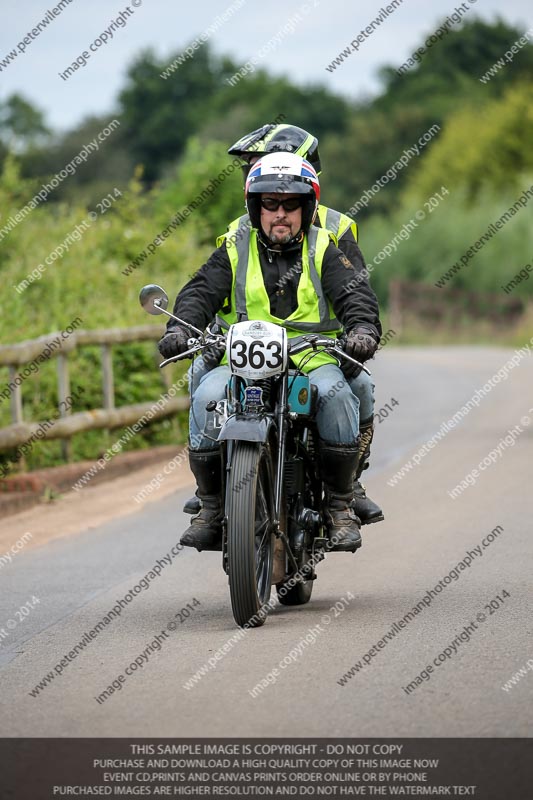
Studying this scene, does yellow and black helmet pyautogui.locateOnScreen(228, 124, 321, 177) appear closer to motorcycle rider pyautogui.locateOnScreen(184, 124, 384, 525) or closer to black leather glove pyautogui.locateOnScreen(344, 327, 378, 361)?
motorcycle rider pyautogui.locateOnScreen(184, 124, 384, 525)

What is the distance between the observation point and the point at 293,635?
6.91 meters

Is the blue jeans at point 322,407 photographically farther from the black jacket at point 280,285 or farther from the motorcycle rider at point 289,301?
the black jacket at point 280,285

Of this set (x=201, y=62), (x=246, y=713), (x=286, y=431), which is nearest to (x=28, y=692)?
(x=246, y=713)

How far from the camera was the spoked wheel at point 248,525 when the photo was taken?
6734 mm

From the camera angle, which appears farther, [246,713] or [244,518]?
[244,518]

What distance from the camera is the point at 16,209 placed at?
21031mm

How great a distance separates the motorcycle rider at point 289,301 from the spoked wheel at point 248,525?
38 centimetres

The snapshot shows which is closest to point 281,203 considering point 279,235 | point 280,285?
point 279,235

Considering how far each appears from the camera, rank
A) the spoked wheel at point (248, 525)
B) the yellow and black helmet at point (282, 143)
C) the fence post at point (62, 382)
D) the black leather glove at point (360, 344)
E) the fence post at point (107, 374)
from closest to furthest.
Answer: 1. the spoked wheel at point (248, 525)
2. the black leather glove at point (360, 344)
3. the yellow and black helmet at point (282, 143)
4. the fence post at point (62, 382)
5. the fence post at point (107, 374)

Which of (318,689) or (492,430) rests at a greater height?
(318,689)

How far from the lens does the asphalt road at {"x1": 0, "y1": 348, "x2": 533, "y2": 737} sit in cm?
544

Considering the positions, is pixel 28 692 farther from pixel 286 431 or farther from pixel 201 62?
pixel 201 62

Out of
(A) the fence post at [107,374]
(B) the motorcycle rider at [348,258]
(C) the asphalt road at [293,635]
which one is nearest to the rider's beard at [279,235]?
(B) the motorcycle rider at [348,258]
